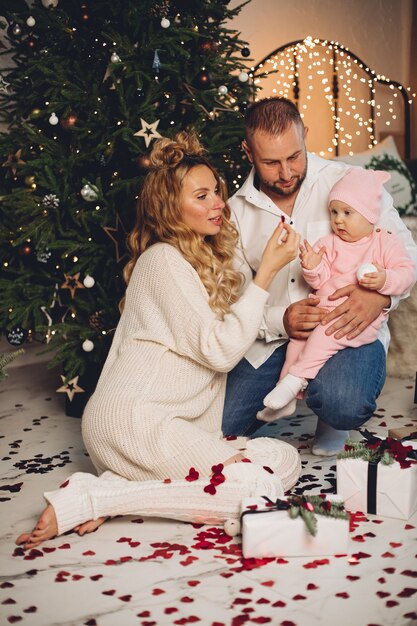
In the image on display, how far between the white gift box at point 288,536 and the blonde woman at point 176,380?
215 mm

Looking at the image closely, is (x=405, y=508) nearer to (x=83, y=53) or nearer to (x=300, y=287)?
(x=300, y=287)

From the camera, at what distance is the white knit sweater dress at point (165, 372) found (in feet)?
7.69

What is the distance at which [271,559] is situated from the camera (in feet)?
6.76

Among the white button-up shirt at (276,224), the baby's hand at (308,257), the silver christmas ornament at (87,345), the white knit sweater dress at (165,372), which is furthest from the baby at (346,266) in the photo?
the silver christmas ornament at (87,345)

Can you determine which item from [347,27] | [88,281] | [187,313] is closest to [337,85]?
[347,27]

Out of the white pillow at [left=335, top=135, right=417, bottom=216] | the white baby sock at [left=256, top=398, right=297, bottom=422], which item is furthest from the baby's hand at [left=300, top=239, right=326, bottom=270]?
the white pillow at [left=335, top=135, right=417, bottom=216]

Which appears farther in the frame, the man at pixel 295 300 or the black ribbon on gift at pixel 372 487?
the man at pixel 295 300

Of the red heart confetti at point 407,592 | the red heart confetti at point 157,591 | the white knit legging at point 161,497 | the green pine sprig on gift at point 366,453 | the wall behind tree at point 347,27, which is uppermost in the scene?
the wall behind tree at point 347,27

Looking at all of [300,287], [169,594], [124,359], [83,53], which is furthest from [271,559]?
[83,53]

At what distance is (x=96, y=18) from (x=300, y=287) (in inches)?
52.9

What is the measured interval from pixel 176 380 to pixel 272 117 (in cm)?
100

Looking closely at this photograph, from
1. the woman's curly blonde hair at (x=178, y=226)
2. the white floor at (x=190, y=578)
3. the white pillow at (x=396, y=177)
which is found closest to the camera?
the white floor at (x=190, y=578)

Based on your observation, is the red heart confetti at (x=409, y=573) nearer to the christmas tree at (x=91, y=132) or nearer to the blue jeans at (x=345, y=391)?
the blue jeans at (x=345, y=391)

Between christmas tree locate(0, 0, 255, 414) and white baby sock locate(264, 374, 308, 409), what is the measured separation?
0.86 m
